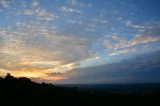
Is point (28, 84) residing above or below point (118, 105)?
above

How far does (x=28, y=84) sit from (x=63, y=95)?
1256 centimetres

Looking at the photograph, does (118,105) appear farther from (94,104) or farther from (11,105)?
(11,105)

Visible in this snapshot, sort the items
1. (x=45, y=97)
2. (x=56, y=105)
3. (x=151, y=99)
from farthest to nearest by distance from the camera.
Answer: (x=151, y=99), (x=45, y=97), (x=56, y=105)

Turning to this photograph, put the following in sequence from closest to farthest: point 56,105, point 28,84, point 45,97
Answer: point 56,105
point 45,97
point 28,84

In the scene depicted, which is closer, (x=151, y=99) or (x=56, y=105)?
(x=56, y=105)

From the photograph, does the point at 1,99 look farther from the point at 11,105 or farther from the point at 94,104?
the point at 94,104

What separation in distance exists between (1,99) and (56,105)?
10.9m

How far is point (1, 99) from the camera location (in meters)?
44.4

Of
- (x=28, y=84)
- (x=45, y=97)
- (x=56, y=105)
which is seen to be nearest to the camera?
(x=56, y=105)

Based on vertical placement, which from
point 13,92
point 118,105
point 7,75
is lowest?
point 118,105

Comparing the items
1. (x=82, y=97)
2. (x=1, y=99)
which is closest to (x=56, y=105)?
(x=82, y=97)

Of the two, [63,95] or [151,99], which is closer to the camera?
[63,95]

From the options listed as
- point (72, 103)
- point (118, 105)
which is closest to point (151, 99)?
point (118, 105)

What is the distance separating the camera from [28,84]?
182 feet
